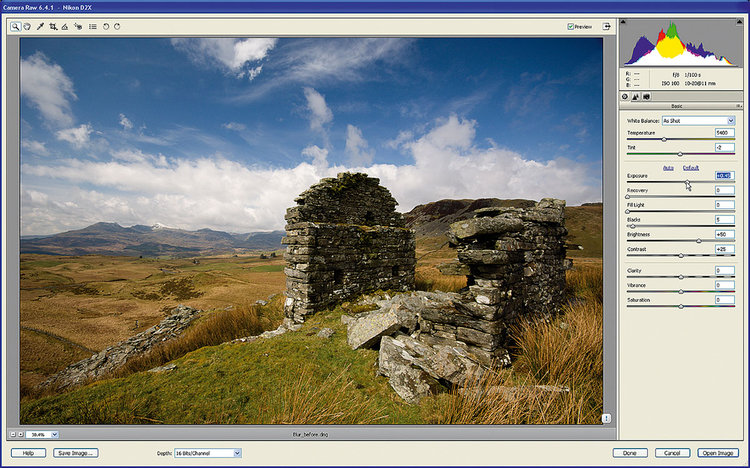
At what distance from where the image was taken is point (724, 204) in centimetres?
223

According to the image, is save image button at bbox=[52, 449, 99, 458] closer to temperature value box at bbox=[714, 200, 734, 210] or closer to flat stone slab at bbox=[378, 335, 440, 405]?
flat stone slab at bbox=[378, 335, 440, 405]

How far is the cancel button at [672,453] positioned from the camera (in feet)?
7.22

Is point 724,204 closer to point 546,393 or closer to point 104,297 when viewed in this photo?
point 546,393

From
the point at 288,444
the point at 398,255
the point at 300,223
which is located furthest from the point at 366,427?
the point at 398,255

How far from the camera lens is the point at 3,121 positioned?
7.89 ft

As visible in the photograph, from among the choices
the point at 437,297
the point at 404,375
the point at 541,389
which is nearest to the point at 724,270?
the point at 541,389

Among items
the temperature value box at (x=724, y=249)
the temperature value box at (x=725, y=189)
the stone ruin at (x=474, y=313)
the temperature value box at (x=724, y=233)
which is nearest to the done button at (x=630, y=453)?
the stone ruin at (x=474, y=313)

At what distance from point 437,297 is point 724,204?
5824mm

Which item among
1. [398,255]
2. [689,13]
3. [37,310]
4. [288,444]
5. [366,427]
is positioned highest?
[689,13]

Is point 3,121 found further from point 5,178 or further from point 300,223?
point 300,223

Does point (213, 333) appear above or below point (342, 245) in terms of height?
below

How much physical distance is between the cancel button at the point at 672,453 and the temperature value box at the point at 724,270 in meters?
1.77

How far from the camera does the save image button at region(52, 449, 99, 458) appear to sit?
2188 mm

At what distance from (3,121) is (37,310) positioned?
12.1m
